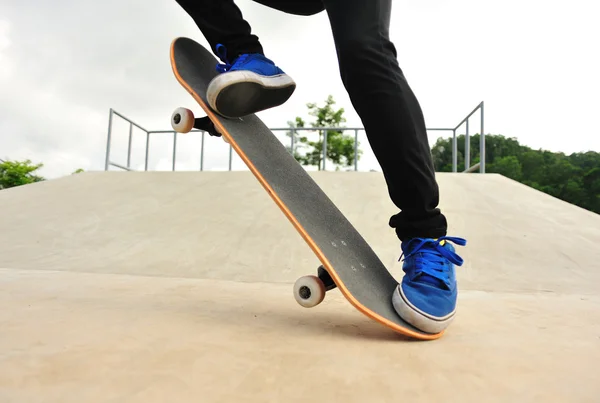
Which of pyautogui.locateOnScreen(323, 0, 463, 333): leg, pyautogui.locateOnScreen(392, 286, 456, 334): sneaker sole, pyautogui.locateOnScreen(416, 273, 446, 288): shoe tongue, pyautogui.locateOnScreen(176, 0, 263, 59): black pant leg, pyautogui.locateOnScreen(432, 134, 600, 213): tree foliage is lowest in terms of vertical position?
pyautogui.locateOnScreen(392, 286, 456, 334): sneaker sole

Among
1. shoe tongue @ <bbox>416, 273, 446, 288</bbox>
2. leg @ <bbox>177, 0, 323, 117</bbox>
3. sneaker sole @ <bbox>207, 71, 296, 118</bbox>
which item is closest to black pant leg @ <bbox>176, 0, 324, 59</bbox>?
leg @ <bbox>177, 0, 323, 117</bbox>

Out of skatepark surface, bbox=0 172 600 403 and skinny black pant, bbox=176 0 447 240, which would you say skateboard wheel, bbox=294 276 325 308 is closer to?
skatepark surface, bbox=0 172 600 403

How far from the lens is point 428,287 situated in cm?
110

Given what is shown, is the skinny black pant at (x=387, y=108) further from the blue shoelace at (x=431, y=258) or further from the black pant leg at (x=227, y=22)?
the black pant leg at (x=227, y=22)

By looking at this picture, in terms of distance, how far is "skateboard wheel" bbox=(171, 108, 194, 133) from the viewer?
1.50 m

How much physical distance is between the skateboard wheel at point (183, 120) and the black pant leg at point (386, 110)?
60 centimetres

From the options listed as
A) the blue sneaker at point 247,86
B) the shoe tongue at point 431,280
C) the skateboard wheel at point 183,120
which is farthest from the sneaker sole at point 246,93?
the shoe tongue at point 431,280

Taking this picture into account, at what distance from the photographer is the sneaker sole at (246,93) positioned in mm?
1366

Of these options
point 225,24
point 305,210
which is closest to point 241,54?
point 225,24

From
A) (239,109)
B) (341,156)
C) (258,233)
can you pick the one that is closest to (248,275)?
(258,233)

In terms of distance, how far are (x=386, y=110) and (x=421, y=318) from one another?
53 cm

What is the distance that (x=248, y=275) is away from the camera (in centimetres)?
276

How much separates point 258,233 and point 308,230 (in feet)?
7.42

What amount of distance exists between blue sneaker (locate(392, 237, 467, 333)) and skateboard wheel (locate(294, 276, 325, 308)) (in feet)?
0.64
